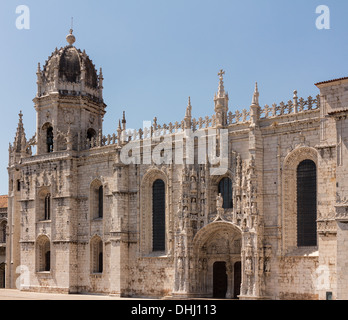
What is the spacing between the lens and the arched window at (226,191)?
37.3 metres

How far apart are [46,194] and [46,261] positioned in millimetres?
4881

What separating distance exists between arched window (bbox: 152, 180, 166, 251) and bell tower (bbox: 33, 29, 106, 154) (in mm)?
7385

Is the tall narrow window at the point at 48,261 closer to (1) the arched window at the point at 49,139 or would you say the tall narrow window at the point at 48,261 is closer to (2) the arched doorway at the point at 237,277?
(1) the arched window at the point at 49,139

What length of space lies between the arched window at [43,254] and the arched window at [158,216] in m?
9.81

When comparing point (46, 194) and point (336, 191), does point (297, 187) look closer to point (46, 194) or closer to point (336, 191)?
point (336, 191)

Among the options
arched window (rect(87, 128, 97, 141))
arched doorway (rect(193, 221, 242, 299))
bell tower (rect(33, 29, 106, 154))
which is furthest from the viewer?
arched window (rect(87, 128, 97, 141))

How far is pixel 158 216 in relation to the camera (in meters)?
41.0

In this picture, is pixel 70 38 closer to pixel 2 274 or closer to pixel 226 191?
pixel 226 191

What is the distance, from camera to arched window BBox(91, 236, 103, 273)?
4394 cm

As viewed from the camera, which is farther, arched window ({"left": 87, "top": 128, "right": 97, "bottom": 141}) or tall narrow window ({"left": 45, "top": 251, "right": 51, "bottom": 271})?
arched window ({"left": 87, "top": 128, "right": 97, "bottom": 141})

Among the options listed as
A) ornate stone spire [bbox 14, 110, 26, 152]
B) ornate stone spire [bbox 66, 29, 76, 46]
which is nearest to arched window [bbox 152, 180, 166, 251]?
ornate stone spire [bbox 66, 29, 76, 46]

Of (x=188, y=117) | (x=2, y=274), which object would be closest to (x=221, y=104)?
(x=188, y=117)

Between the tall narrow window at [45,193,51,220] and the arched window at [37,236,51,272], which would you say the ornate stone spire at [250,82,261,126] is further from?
the arched window at [37,236,51,272]

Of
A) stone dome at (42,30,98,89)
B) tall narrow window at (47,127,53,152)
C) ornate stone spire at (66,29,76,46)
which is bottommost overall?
tall narrow window at (47,127,53,152)
